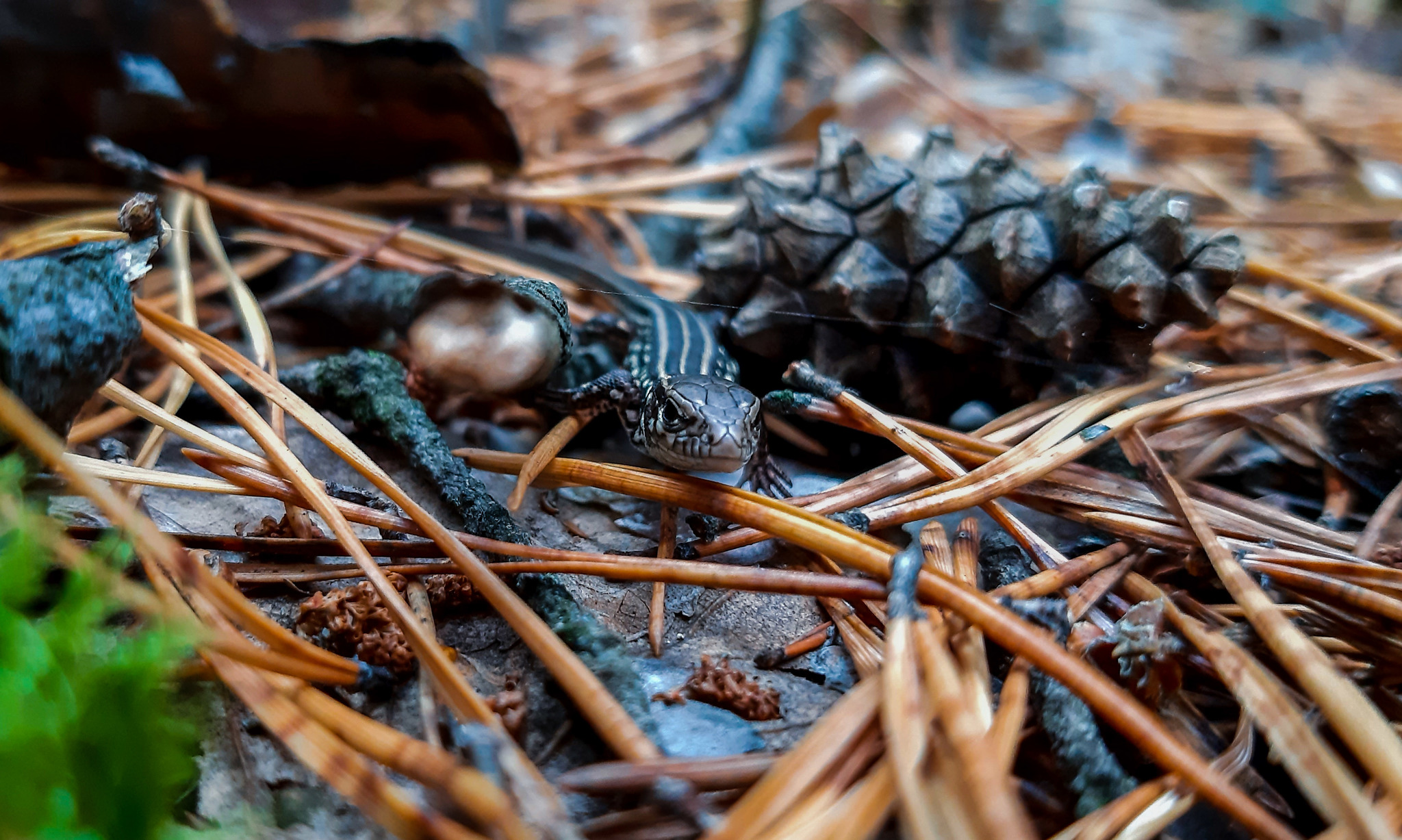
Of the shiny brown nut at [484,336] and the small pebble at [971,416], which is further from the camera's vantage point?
the small pebble at [971,416]

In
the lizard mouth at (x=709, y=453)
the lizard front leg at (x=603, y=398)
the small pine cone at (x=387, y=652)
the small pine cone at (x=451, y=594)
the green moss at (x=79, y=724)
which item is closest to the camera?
the green moss at (x=79, y=724)

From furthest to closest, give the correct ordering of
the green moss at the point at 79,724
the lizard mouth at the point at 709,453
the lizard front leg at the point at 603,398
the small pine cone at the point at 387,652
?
the lizard front leg at the point at 603,398 → the lizard mouth at the point at 709,453 → the small pine cone at the point at 387,652 → the green moss at the point at 79,724

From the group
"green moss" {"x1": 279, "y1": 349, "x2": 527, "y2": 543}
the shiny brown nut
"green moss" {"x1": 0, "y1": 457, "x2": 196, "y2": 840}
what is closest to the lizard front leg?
the shiny brown nut

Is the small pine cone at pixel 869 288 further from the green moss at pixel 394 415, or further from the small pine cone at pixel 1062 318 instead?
the green moss at pixel 394 415

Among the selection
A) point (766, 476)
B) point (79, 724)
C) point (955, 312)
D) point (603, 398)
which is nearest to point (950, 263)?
point (955, 312)

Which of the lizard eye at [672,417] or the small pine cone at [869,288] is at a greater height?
the small pine cone at [869,288]

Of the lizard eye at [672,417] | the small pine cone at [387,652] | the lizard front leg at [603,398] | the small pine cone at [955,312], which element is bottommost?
the small pine cone at [387,652]

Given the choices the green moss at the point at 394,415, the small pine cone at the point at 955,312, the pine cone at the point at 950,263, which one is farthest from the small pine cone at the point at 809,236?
the green moss at the point at 394,415

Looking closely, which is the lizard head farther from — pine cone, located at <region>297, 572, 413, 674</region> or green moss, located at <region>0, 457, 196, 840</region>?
green moss, located at <region>0, 457, 196, 840</region>
